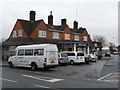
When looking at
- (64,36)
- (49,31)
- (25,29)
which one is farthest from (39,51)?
(64,36)

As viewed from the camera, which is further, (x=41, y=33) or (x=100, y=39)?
(x=100, y=39)

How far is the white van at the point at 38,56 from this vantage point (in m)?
16.6

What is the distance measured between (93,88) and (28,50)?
33.8ft

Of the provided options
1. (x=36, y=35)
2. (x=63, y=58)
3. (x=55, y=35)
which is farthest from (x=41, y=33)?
(x=63, y=58)

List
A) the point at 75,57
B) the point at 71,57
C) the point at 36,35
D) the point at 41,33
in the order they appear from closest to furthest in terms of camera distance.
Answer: the point at 75,57, the point at 71,57, the point at 36,35, the point at 41,33

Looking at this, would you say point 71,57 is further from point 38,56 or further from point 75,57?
point 38,56

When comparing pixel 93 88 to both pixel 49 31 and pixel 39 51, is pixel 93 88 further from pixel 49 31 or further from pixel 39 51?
pixel 49 31

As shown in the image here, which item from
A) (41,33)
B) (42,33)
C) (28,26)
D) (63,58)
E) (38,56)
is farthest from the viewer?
(42,33)

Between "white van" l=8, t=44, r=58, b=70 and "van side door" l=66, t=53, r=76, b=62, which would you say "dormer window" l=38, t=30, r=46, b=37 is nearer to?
"van side door" l=66, t=53, r=76, b=62

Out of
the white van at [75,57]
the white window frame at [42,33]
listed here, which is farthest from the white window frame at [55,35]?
the white van at [75,57]

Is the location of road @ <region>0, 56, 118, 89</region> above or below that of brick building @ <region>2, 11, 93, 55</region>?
below

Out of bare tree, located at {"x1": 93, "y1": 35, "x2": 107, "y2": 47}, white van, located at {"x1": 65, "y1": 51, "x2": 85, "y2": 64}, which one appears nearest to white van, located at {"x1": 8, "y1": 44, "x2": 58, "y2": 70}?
white van, located at {"x1": 65, "y1": 51, "x2": 85, "y2": 64}

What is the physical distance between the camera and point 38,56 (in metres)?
17.0

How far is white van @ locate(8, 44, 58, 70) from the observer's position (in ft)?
54.4
